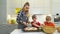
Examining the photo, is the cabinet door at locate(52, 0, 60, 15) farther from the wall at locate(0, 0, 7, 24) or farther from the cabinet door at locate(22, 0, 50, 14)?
the wall at locate(0, 0, 7, 24)

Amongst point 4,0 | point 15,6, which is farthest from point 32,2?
point 4,0

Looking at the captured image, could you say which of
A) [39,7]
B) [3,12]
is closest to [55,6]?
[39,7]

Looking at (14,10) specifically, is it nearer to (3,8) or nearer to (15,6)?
(15,6)

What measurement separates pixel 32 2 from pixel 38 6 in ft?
0.73

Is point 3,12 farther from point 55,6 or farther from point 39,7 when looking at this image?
point 55,6

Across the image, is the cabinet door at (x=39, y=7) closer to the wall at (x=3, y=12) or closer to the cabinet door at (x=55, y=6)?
the cabinet door at (x=55, y=6)

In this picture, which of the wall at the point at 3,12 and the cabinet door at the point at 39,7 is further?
the cabinet door at the point at 39,7

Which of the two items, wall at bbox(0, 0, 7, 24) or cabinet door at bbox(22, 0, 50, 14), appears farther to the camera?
cabinet door at bbox(22, 0, 50, 14)

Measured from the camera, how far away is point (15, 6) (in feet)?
13.6

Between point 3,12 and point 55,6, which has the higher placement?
point 55,6

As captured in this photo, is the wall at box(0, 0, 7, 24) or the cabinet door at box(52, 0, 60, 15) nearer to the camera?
the wall at box(0, 0, 7, 24)

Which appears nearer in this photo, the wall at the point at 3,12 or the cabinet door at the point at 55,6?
the wall at the point at 3,12

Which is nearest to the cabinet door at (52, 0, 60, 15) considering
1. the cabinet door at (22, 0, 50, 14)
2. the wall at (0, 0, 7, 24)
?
the cabinet door at (22, 0, 50, 14)

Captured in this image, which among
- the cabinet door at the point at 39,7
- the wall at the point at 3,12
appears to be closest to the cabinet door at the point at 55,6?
the cabinet door at the point at 39,7
